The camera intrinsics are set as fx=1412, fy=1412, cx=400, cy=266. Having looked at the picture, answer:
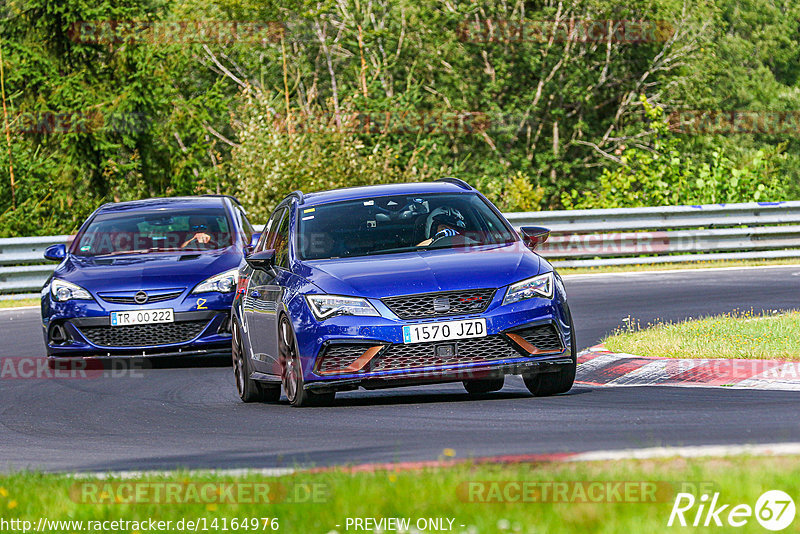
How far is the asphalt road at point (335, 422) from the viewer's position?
7.33m

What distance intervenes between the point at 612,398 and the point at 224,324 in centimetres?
509

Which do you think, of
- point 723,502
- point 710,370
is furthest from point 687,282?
point 723,502

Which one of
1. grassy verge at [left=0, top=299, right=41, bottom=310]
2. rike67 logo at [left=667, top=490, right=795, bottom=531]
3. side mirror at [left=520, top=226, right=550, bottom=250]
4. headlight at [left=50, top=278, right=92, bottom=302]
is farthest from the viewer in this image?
grassy verge at [left=0, top=299, right=41, bottom=310]

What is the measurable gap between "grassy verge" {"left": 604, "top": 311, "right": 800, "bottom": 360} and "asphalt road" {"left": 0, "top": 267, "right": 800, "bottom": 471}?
1333 millimetres

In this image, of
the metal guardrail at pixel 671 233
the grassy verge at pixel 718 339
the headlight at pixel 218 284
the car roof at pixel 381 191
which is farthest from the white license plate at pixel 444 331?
the metal guardrail at pixel 671 233

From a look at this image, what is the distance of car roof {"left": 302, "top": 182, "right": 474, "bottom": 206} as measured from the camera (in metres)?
11.0

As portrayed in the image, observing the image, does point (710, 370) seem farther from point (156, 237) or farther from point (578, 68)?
point (578, 68)

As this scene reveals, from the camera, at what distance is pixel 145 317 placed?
1346 centimetres

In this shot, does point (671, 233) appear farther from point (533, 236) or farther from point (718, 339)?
point (533, 236)

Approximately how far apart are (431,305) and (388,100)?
29.9 m

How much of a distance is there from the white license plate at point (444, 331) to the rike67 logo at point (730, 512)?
4174 mm

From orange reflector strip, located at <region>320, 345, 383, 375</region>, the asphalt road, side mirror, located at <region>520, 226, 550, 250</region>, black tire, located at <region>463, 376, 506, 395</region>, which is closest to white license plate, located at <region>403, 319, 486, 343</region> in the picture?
orange reflector strip, located at <region>320, 345, 383, 375</region>

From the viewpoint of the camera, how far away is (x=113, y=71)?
32.7 meters

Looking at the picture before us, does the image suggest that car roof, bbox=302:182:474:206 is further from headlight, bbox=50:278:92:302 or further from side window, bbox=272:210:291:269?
headlight, bbox=50:278:92:302
